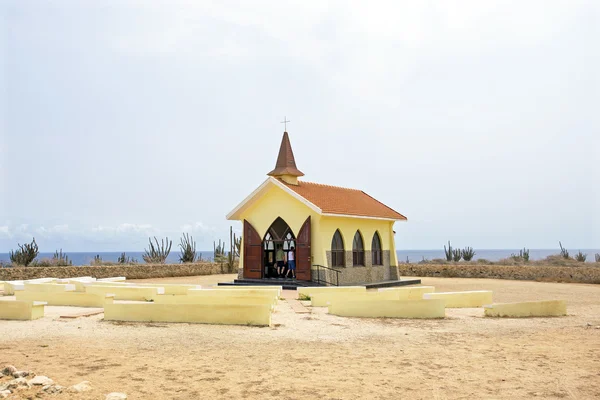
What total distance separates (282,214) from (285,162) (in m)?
2.73

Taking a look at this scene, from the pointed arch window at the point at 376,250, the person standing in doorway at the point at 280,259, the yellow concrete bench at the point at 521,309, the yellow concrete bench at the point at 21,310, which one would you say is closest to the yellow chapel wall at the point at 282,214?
the person standing in doorway at the point at 280,259

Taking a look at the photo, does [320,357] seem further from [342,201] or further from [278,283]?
[342,201]

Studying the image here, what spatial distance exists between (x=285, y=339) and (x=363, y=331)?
1849 mm

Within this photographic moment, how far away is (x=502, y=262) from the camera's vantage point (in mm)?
35156

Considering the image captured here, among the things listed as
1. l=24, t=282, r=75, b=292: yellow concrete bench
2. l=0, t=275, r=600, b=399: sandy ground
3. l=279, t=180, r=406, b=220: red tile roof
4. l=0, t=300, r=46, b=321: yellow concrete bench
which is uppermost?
l=279, t=180, r=406, b=220: red tile roof

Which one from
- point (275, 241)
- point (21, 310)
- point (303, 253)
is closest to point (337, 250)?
point (303, 253)

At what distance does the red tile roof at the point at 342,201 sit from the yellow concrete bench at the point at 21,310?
10.9 m

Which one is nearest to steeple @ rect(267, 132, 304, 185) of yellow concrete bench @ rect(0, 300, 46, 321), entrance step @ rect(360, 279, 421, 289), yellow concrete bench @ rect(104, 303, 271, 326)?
entrance step @ rect(360, 279, 421, 289)

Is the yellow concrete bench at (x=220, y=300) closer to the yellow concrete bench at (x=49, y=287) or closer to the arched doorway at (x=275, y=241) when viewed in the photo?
the yellow concrete bench at (x=49, y=287)

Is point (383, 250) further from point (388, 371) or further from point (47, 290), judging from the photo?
point (388, 371)

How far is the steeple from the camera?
2367cm

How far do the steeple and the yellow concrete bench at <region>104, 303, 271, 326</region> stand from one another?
11690 mm

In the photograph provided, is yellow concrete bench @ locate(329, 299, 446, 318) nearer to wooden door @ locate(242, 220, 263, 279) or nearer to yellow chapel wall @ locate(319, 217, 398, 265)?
yellow chapel wall @ locate(319, 217, 398, 265)

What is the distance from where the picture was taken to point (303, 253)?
21734 mm
